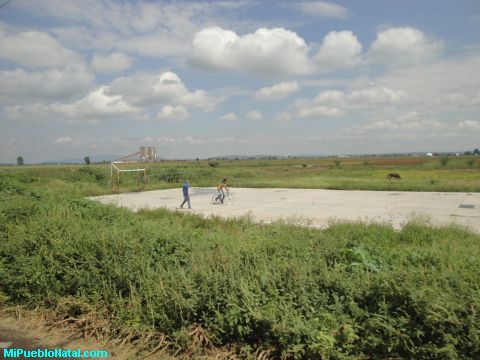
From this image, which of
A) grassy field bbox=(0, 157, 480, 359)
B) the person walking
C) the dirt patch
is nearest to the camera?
grassy field bbox=(0, 157, 480, 359)

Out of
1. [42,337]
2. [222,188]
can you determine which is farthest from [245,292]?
[222,188]

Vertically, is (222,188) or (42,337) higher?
(222,188)

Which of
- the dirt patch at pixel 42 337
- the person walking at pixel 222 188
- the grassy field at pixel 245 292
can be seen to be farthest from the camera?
the person walking at pixel 222 188

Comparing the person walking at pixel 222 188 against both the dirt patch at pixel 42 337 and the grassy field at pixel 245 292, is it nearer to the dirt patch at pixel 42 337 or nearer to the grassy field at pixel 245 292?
the grassy field at pixel 245 292

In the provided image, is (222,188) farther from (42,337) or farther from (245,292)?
(245,292)

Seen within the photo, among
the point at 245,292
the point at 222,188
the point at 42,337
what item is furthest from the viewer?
the point at 222,188

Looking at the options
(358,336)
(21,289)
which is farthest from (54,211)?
(358,336)

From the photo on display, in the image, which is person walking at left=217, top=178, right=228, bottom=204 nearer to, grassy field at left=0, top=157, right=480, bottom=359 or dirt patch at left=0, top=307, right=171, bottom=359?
grassy field at left=0, top=157, right=480, bottom=359

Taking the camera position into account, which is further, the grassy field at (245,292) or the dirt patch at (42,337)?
the dirt patch at (42,337)

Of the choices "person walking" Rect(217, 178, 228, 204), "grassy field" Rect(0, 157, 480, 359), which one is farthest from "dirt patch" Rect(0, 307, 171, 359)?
"person walking" Rect(217, 178, 228, 204)

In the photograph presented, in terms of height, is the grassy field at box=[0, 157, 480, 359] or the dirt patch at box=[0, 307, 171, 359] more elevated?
the grassy field at box=[0, 157, 480, 359]

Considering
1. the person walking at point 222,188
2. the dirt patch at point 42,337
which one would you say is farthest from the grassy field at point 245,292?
the person walking at point 222,188

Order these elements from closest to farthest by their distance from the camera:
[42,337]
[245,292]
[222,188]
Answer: [245,292]
[42,337]
[222,188]

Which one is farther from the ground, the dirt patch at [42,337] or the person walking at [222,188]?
the person walking at [222,188]
